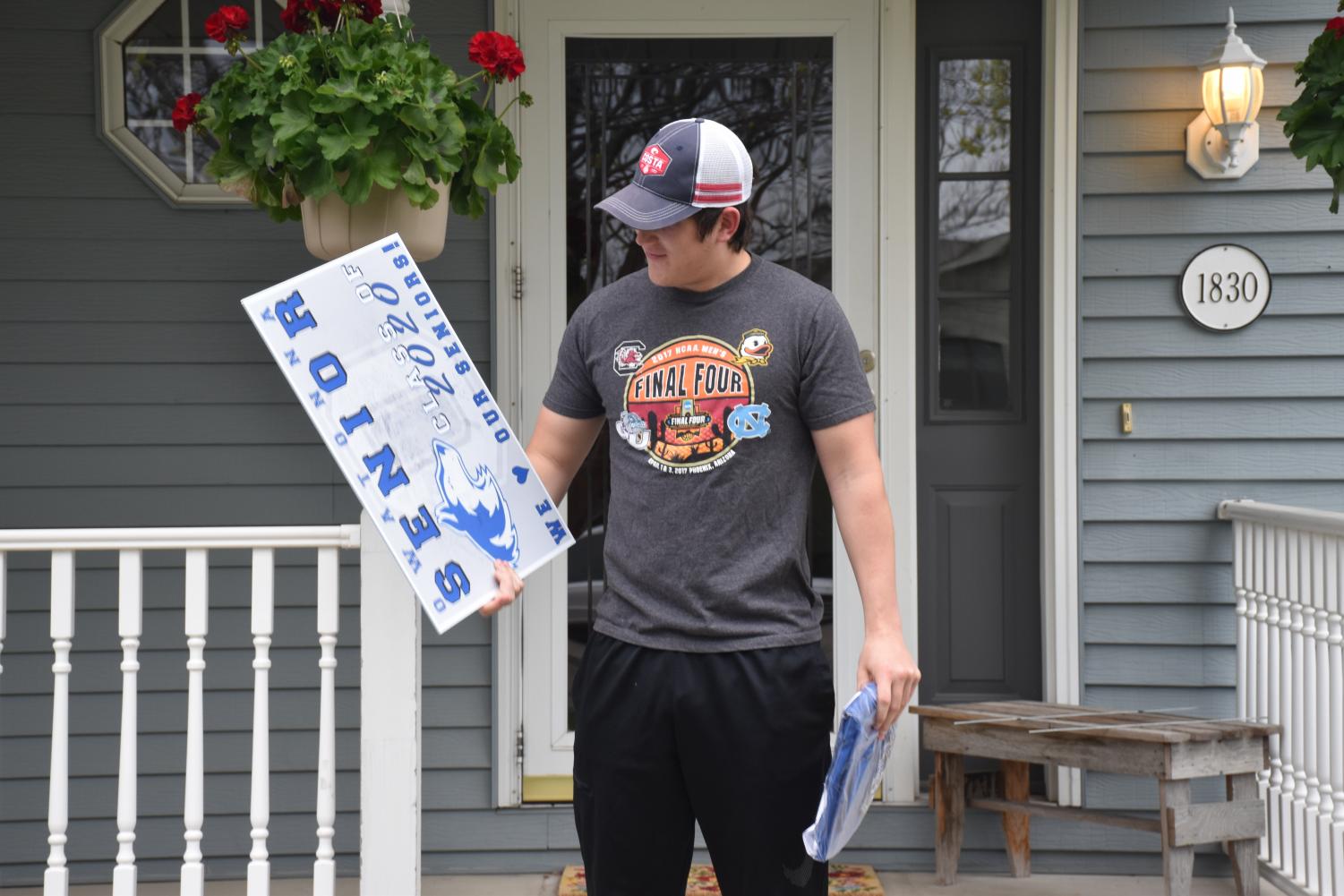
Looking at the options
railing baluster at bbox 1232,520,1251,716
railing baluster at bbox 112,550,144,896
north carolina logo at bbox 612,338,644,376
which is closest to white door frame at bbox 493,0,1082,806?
railing baluster at bbox 1232,520,1251,716

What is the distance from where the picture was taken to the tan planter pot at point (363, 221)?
2684 mm

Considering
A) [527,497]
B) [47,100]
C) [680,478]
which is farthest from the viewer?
[47,100]

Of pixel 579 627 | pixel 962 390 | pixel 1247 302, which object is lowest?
pixel 579 627

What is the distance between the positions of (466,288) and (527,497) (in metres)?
1.55

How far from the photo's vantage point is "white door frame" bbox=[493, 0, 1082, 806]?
11.5 ft

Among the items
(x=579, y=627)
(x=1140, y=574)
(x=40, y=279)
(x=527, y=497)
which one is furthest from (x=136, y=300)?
(x=1140, y=574)

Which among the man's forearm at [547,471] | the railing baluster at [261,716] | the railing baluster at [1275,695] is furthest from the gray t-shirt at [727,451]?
the railing baluster at [1275,695]

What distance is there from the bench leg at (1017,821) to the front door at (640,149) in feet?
1.54

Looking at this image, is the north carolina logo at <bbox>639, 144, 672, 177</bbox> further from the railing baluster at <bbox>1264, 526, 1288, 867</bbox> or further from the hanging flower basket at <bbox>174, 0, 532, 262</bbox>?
the railing baluster at <bbox>1264, 526, 1288, 867</bbox>

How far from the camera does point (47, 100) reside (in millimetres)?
3498

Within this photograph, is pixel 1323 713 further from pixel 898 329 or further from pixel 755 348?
pixel 755 348

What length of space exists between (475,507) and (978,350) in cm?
198

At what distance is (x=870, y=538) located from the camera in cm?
187

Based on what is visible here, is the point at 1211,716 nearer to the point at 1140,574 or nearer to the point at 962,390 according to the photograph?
the point at 1140,574
